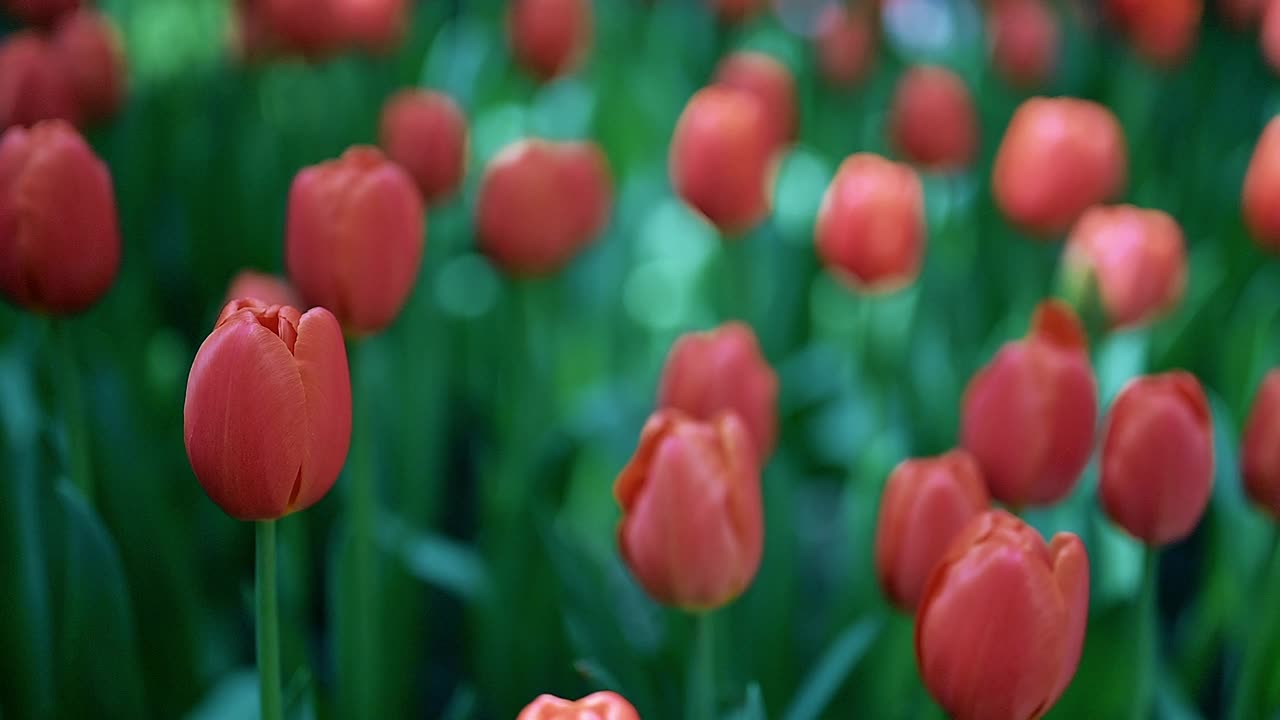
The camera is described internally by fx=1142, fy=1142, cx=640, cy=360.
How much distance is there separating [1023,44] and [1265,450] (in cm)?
126

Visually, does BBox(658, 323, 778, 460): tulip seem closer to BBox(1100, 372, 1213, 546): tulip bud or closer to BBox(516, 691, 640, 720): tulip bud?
BBox(1100, 372, 1213, 546): tulip bud

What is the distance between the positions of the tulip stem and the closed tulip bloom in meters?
0.72

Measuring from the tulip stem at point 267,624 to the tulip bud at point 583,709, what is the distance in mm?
196

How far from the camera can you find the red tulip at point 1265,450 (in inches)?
29.3

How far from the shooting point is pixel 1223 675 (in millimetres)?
1105

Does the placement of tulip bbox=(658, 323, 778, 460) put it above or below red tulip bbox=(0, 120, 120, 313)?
below

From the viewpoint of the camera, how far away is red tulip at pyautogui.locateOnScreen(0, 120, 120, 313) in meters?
0.75

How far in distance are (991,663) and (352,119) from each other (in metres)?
1.32

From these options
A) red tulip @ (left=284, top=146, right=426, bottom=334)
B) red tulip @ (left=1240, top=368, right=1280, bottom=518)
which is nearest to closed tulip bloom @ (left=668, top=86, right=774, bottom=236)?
red tulip @ (left=284, top=146, right=426, bottom=334)

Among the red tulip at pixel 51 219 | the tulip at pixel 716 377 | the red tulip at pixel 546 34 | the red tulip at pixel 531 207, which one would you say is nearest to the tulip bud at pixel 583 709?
the tulip at pixel 716 377

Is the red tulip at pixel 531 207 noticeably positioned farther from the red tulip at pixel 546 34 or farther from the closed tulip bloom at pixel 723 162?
the red tulip at pixel 546 34

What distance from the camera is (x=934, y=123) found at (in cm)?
152

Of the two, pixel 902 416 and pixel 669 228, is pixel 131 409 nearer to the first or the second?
pixel 902 416

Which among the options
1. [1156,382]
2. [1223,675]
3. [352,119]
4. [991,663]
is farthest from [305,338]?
[352,119]
